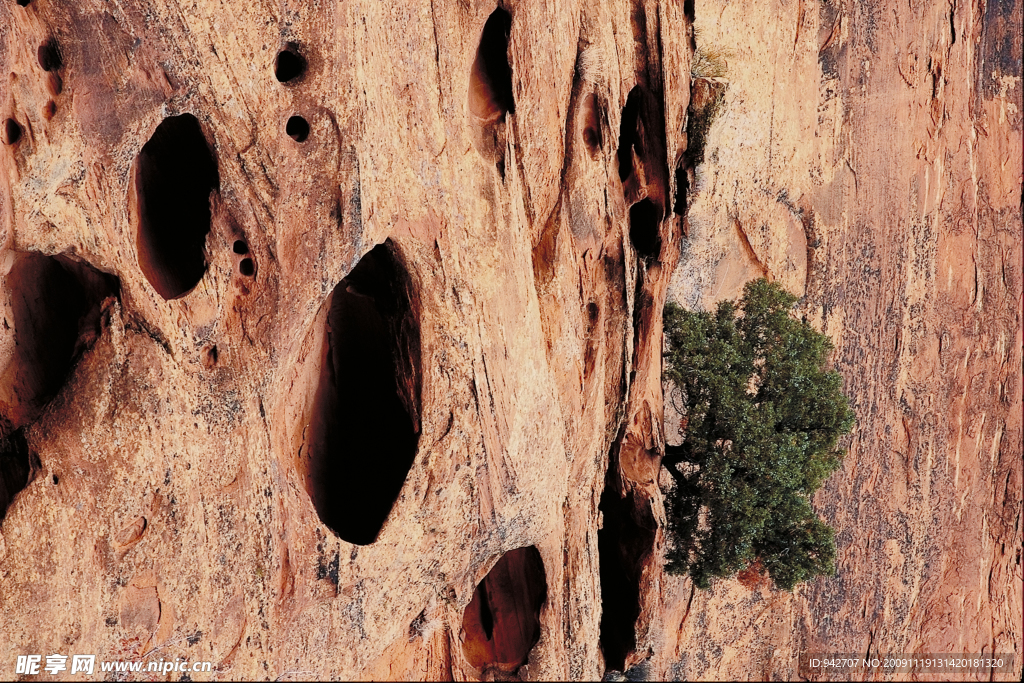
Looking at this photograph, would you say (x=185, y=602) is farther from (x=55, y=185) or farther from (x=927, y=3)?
(x=927, y=3)

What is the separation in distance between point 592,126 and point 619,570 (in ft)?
19.3

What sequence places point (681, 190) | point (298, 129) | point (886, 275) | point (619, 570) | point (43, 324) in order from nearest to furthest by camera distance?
point (298, 129) → point (43, 324) → point (681, 190) → point (619, 570) → point (886, 275)

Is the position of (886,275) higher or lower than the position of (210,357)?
higher

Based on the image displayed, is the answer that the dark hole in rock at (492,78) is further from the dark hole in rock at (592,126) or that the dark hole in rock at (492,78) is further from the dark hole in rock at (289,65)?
the dark hole in rock at (289,65)

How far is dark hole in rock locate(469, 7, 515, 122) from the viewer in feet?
34.7

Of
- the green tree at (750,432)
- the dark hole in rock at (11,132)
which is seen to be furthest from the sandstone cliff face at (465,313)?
the green tree at (750,432)

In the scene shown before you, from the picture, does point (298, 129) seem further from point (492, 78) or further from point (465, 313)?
point (492, 78)

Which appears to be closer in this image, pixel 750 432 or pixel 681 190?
pixel 750 432

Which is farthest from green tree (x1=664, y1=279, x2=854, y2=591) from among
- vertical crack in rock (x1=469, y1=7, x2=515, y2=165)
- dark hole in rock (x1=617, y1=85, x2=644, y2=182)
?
vertical crack in rock (x1=469, y1=7, x2=515, y2=165)

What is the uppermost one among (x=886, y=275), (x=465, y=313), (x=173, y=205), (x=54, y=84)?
(x=54, y=84)

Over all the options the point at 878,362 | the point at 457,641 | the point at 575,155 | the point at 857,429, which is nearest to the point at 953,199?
the point at 878,362

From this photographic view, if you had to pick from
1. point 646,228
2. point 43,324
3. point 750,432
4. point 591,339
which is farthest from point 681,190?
point 43,324

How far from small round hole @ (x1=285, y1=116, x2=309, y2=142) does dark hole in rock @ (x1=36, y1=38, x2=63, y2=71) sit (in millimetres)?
1937

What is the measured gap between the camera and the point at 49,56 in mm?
8430
